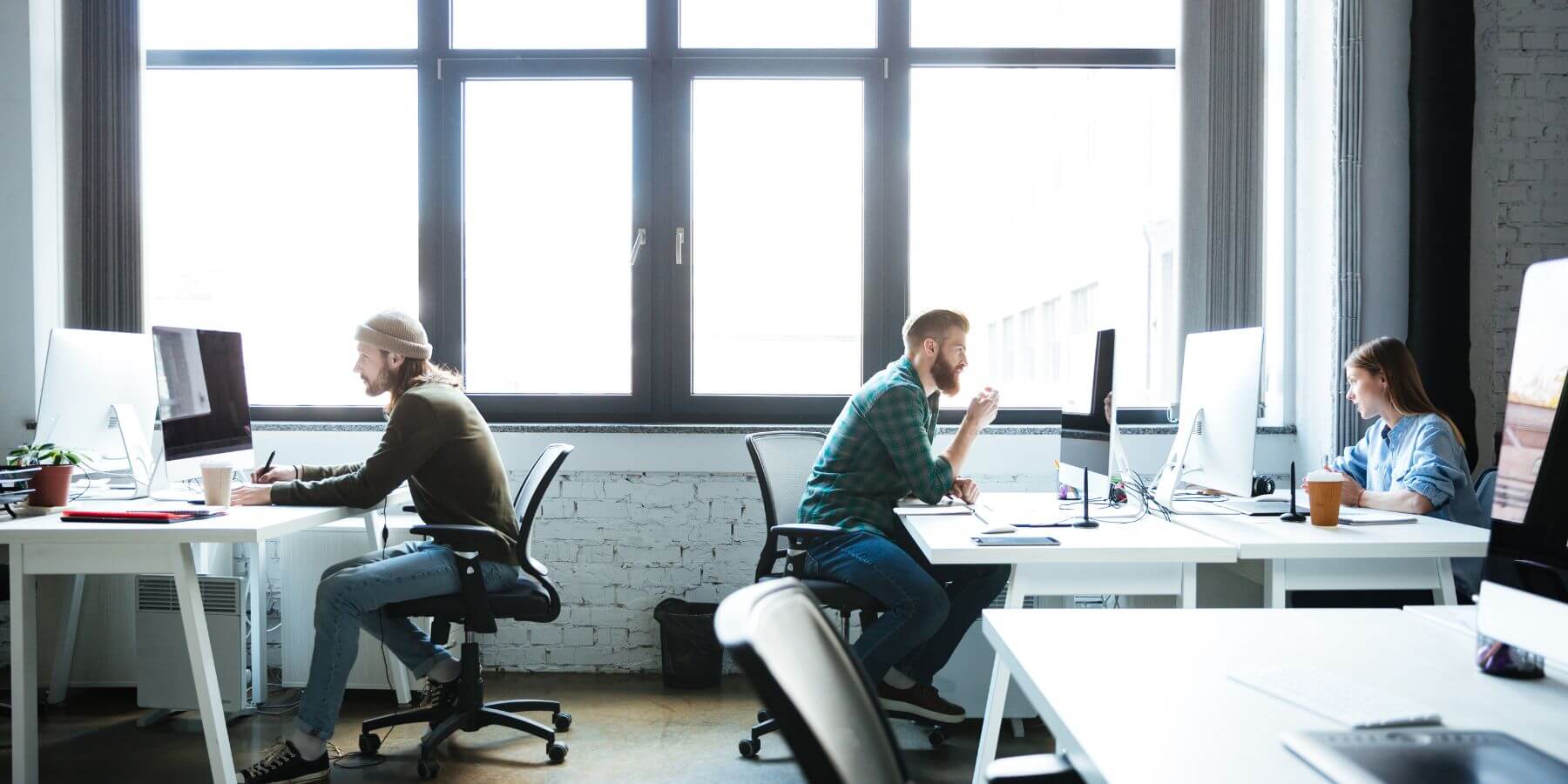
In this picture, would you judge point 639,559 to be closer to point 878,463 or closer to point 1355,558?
point 878,463

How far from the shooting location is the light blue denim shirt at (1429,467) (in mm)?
2885

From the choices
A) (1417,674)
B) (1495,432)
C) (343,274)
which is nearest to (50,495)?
(343,274)

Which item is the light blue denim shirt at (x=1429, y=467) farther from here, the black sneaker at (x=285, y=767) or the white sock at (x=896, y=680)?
the black sneaker at (x=285, y=767)

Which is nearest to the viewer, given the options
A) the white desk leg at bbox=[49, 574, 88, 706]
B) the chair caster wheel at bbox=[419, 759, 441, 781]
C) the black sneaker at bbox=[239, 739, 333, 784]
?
the black sneaker at bbox=[239, 739, 333, 784]

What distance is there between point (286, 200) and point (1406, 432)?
4.11 meters

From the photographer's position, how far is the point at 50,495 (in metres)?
2.78

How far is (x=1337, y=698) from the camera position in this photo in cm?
120

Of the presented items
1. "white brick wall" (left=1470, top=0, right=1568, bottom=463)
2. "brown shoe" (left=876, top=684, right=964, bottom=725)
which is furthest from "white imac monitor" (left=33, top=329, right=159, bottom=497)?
"white brick wall" (left=1470, top=0, right=1568, bottom=463)

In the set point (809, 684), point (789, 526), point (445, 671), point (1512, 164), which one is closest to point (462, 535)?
point (445, 671)

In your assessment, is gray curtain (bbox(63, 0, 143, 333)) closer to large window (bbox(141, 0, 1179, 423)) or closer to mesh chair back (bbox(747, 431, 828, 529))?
large window (bbox(141, 0, 1179, 423))

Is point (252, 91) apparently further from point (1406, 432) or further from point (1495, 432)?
point (1495, 432)

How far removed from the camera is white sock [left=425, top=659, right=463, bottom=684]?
118 inches

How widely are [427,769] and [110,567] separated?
3.10 ft

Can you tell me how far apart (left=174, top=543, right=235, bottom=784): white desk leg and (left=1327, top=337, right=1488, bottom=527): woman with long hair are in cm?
310
